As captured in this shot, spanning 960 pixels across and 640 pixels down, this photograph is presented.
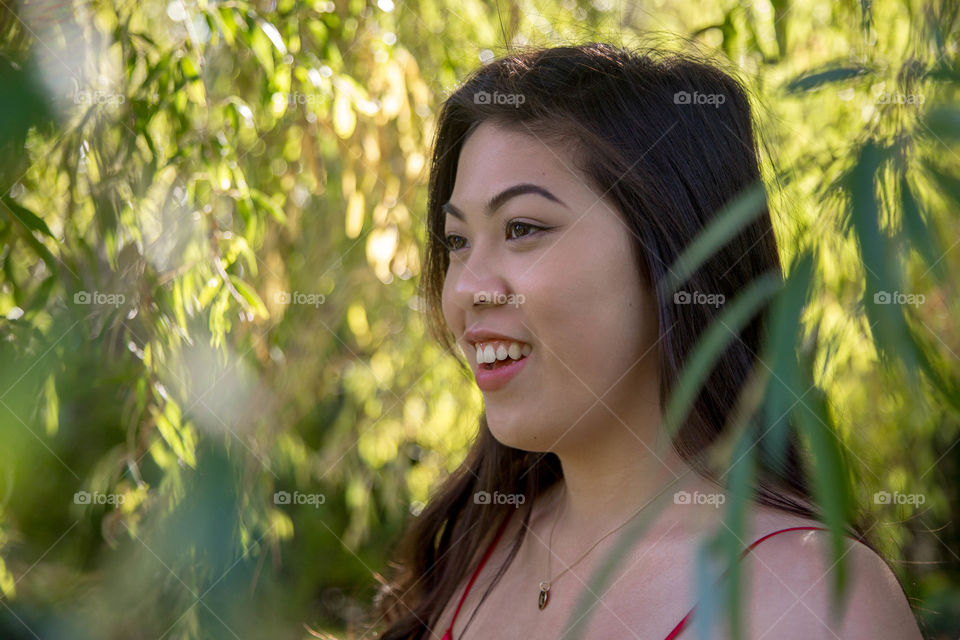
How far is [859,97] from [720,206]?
82 cm

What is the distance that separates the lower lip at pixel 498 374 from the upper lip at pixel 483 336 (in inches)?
1.2

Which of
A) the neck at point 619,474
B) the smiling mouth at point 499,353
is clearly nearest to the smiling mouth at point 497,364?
the smiling mouth at point 499,353

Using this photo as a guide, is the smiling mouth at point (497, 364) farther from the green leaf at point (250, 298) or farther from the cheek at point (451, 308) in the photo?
the green leaf at point (250, 298)

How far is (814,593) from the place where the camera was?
35.8 inches

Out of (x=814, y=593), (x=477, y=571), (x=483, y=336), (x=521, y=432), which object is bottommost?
(x=477, y=571)

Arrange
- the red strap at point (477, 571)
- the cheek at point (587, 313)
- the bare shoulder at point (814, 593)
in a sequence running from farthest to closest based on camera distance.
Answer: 1. the red strap at point (477, 571)
2. the cheek at point (587, 313)
3. the bare shoulder at point (814, 593)

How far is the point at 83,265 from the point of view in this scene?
136 centimetres

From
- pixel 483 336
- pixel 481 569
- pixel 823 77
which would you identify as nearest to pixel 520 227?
pixel 483 336

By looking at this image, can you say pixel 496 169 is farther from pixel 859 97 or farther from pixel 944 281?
pixel 859 97

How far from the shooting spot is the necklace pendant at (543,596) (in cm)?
121

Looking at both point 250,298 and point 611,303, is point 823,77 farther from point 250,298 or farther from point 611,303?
point 250,298

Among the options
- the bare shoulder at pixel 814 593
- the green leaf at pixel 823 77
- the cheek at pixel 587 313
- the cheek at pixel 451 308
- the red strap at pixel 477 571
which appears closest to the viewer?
the green leaf at pixel 823 77

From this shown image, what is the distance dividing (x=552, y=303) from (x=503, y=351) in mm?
98

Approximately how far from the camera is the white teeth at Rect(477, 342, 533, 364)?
1.11m
